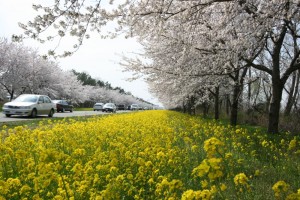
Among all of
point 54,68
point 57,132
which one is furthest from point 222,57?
point 54,68

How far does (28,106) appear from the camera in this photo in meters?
20.1

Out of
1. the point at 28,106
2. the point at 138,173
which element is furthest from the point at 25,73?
the point at 138,173

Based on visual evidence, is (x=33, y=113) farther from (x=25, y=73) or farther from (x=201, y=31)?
(x=25, y=73)

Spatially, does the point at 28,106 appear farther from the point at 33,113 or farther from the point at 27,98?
the point at 27,98

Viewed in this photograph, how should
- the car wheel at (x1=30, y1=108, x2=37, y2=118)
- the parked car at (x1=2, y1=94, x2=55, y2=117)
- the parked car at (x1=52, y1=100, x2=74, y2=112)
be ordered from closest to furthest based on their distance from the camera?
1. the parked car at (x1=2, y1=94, x2=55, y2=117)
2. the car wheel at (x1=30, y1=108, x2=37, y2=118)
3. the parked car at (x1=52, y1=100, x2=74, y2=112)

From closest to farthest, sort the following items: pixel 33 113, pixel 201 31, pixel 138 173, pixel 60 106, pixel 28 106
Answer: pixel 138 173, pixel 201 31, pixel 28 106, pixel 33 113, pixel 60 106

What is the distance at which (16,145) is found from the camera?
6.91 m

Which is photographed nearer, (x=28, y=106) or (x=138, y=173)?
(x=138, y=173)

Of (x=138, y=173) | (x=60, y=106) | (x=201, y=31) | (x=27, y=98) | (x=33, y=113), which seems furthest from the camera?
(x=60, y=106)

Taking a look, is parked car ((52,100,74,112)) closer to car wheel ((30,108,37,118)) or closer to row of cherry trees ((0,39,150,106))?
row of cherry trees ((0,39,150,106))

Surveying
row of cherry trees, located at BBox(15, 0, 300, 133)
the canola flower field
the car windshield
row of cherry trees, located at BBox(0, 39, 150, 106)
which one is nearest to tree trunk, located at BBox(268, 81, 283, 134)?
row of cherry trees, located at BBox(15, 0, 300, 133)

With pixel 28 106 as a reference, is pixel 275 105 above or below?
above

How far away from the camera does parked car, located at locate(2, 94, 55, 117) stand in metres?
19.9

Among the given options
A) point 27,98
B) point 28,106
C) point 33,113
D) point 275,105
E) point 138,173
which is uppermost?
point 275,105
